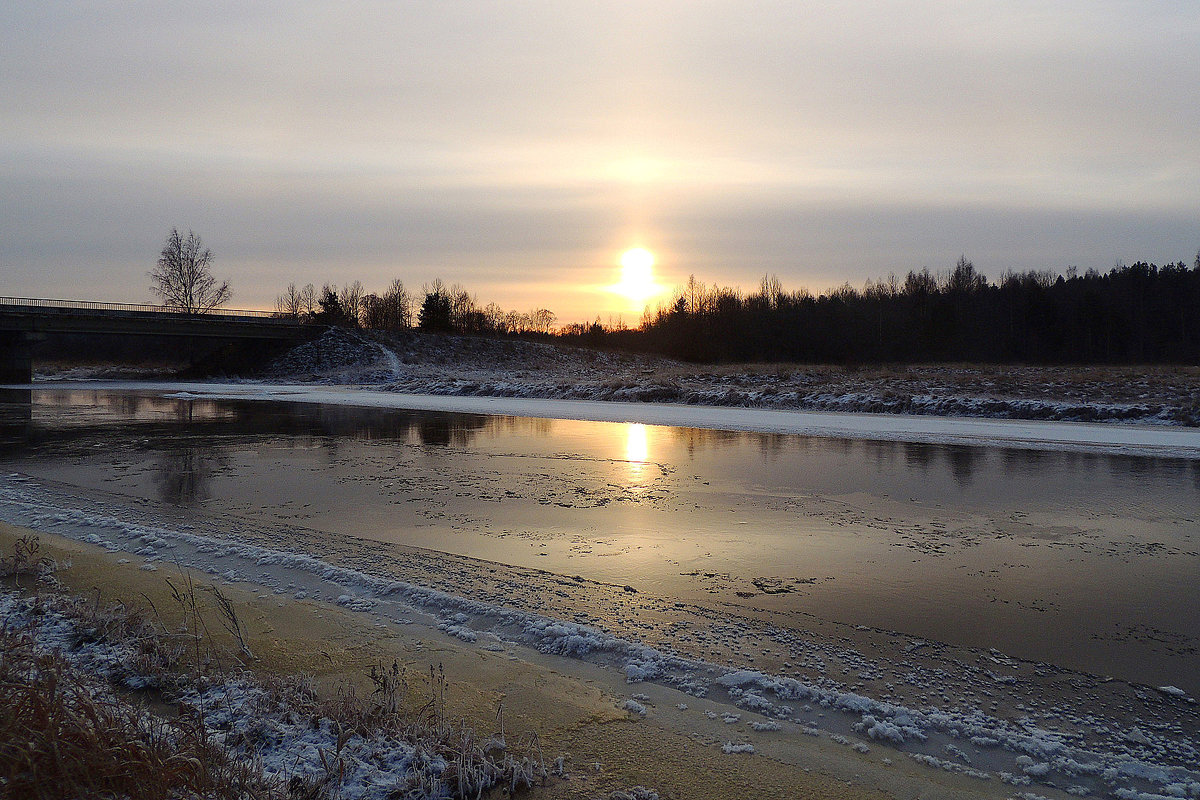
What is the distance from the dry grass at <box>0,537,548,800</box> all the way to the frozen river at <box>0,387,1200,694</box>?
9.34ft

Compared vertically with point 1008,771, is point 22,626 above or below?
above

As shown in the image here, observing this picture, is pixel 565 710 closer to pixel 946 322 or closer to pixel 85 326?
pixel 85 326

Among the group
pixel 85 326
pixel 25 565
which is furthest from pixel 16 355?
pixel 25 565

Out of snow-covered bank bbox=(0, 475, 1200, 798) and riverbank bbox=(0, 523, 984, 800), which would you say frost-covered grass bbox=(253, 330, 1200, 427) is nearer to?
snow-covered bank bbox=(0, 475, 1200, 798)

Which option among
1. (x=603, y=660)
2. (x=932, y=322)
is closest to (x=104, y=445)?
(x=603, y=660)

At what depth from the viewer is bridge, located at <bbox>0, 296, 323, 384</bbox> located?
2061 inches

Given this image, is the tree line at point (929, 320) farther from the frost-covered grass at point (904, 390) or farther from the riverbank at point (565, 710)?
the riverbank at point (565, 710)

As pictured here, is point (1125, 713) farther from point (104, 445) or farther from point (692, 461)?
point (104, 445)

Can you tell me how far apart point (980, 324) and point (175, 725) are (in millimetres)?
103407

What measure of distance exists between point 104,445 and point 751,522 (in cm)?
1419

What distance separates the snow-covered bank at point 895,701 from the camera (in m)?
3.89

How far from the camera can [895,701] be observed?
4.54m

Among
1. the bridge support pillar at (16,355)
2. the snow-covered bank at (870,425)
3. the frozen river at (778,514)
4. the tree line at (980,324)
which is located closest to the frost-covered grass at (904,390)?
the snow-covered bank at (870,425)

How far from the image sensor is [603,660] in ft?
16.8
